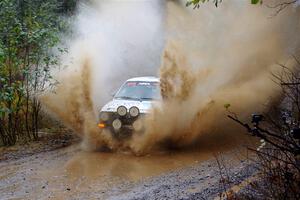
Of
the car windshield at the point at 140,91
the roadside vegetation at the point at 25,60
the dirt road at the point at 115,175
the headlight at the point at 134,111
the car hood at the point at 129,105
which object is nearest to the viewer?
the dirt road at the point at 115,175

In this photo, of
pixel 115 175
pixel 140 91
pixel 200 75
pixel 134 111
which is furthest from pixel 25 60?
pixel 115 175

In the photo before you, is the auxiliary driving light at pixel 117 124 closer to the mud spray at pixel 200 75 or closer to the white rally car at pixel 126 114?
the white rally car at pixel 126 114

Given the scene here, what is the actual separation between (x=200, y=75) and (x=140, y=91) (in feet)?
5.55

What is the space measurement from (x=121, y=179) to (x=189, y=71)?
4.29 meters

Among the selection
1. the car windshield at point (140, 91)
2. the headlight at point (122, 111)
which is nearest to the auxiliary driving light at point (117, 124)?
the headlight at point (122, 111)

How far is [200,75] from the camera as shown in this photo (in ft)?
37.8

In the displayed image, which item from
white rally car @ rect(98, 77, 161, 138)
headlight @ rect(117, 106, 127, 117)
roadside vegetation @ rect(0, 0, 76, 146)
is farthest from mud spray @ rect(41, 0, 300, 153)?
roadside vegetation @ rect(0, 0, 76, 146)

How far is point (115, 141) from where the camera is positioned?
10.4 m

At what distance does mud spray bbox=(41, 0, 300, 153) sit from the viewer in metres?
10.7

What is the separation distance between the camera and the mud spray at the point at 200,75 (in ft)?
35.1

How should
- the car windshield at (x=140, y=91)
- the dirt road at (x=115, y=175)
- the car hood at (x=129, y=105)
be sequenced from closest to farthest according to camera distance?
1. the dirt road at (x=115, y=175)
2. the car hood at (x=129, y=105)
3. the car windshield at (x=140, y=91)

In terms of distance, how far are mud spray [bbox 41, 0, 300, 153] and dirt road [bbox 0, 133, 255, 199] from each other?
738 millimetres

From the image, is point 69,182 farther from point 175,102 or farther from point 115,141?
point 175,102

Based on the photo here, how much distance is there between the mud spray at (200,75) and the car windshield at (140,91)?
0.39 m
